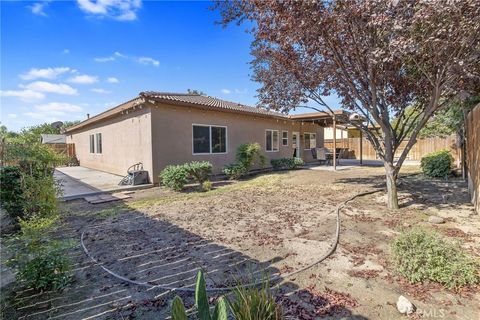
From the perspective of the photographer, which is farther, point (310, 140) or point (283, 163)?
point (310, 140)

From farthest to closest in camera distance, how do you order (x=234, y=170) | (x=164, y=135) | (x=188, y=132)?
(x=234, y=170), (x=188, y=132), (x=164, y=135)

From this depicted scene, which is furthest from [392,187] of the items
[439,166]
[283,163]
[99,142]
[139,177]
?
[99,142]

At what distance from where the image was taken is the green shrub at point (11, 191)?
4.75m

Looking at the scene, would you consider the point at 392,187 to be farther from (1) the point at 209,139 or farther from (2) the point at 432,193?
(1) the point at 209,139

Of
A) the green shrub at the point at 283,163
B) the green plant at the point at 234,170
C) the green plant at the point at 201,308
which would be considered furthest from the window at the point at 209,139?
the green plant at the point at 201,308

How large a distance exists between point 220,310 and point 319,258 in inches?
85.7

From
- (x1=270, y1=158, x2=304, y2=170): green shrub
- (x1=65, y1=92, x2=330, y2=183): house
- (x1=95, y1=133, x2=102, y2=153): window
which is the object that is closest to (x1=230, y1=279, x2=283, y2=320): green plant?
(x1=65, y1=92, x2=330, y2=183): house

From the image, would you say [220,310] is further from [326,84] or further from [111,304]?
[326,84]

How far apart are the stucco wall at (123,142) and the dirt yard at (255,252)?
10.5 feet

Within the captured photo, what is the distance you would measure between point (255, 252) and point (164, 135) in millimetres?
7406

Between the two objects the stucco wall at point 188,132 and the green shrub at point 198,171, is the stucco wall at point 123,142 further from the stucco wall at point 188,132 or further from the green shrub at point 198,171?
the green shrub at point 198,171

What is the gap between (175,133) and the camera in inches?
406

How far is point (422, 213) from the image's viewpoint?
18.2 ft

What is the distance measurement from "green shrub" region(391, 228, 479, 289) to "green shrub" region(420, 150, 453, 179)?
8.80 meters
